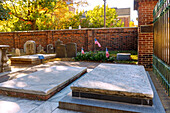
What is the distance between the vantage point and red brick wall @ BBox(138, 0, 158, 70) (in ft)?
21.4

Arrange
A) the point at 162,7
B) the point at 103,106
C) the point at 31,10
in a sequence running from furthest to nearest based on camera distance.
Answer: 1. the point at 31,10
2. the point at 162,7
3. the point at 103,106

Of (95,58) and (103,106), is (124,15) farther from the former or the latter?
(103,106)

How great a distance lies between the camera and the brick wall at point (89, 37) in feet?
51.1

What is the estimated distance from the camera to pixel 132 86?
9.31 feet

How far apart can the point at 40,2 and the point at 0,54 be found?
12.7 m

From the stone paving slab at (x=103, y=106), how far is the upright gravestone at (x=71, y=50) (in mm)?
8802

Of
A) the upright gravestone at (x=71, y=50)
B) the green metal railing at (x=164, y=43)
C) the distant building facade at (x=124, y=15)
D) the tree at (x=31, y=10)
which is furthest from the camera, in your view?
the distant building facade at (x=124, y=15)

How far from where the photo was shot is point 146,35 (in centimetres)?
659

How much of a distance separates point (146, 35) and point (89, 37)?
33.6 feet

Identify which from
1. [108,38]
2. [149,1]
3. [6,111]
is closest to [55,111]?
[6,111]

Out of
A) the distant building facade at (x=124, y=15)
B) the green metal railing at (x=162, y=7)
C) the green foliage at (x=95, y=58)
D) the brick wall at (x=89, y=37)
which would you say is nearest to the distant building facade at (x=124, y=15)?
the distant building facade at (x=124, y=15)

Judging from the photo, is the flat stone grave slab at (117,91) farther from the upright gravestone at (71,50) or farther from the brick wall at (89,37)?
the brick wall at (89,37)

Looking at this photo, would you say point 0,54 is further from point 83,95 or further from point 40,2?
point 40,2

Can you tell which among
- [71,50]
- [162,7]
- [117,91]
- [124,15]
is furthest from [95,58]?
[124,15]
